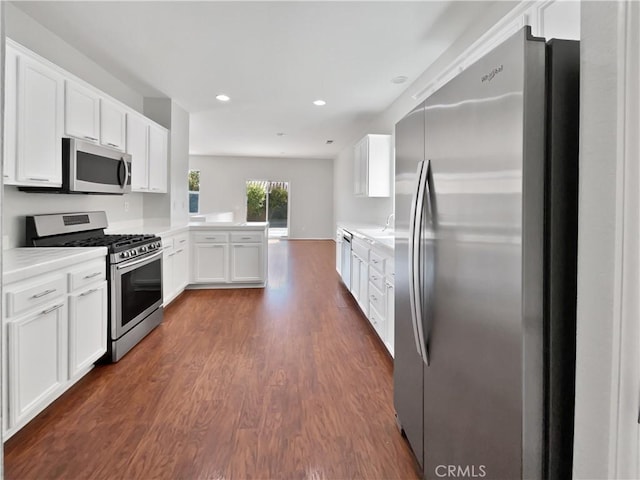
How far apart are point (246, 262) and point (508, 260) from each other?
4434mm

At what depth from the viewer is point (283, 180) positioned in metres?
11.4

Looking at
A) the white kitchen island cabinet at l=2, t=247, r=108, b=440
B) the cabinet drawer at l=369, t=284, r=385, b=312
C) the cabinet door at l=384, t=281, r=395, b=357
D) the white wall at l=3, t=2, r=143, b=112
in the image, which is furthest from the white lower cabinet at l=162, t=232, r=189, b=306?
the cabinet door at l=384, t=281, r=395, b=357

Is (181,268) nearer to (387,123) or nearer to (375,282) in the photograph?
(375,282)

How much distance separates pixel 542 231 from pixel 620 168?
0.23m

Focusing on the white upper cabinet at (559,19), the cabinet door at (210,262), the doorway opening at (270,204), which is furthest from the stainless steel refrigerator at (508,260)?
the doorway opening at (270,204)

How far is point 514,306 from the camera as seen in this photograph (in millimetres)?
908

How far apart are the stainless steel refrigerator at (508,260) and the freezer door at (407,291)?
22 cm

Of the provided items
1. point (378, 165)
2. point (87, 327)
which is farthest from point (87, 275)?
point (378, 165)

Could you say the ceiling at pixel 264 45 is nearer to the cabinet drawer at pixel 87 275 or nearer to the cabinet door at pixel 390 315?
the cabinet drawer at pixel 87 275

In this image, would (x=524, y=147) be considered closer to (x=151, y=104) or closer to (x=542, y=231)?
(x=542, y=231)

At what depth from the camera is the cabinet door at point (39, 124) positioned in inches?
89.3

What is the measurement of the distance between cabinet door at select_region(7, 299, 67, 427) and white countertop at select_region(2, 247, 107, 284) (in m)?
0.22

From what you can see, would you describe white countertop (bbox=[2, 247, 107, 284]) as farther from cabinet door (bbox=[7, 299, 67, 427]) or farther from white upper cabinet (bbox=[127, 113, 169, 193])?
white upper cabinet (bbox=[127, 113, 169, 193])

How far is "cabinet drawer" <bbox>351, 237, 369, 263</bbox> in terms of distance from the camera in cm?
359
